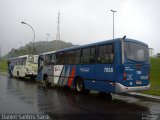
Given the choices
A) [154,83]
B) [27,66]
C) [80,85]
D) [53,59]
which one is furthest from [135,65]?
[27,66]

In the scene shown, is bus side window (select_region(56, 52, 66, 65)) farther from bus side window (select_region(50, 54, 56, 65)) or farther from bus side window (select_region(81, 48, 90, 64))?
bus side window (select_region(81, 48, 90, 64))

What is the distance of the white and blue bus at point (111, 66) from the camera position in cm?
1277

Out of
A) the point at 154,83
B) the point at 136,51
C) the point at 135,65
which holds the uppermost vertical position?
the point at 136,51

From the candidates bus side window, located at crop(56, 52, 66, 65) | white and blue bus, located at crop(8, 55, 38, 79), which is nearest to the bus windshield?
bus side window, located at crop(56, 52, 66, 65)

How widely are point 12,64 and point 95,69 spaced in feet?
84.8

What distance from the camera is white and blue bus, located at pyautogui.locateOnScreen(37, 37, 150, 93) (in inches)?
503

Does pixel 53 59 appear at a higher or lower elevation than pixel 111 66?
higher

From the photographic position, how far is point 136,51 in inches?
529

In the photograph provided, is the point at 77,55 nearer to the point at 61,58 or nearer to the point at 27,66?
the point at 61,58

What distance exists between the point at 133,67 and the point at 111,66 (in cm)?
110

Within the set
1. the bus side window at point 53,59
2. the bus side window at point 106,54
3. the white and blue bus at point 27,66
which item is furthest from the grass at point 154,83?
the white and blue bus at point 27,66

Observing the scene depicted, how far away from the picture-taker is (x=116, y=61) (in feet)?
42.3

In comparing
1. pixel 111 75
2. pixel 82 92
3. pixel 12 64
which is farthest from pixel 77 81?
pixel 12 64

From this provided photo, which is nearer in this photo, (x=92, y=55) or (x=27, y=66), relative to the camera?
(x=92, y=55)
